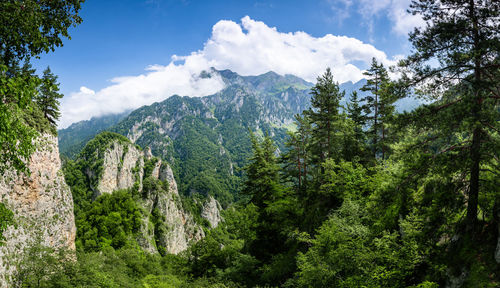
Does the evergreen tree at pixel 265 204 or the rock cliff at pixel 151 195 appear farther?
the rock cliff at pixel 151 195

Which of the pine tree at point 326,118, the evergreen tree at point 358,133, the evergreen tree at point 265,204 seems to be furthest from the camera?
the evergreen tree at point 265,204

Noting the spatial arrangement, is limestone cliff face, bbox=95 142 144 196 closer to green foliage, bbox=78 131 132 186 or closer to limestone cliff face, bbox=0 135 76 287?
green foliage, bbox=78 131 132 186

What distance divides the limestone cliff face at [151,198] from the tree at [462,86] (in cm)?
6677

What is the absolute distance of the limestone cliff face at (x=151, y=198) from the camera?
7188 centimetres

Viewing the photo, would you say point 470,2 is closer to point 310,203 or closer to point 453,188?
point 453,188

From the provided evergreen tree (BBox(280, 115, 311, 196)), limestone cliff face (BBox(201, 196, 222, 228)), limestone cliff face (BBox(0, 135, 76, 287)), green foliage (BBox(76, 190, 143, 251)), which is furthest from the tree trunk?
limestone cliff face (BBox(201, 196, 222, 228))

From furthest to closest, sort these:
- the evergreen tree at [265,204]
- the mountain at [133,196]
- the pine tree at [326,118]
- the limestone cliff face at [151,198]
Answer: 1. the limestone cliff face at [151,198]
2. the mountain at [133,196]
3. the evergreen tree at [265,204]
4. the pine tree at [326,118]

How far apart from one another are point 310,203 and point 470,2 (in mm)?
15061

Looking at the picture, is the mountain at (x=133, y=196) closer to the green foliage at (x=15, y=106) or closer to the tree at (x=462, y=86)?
the green foliage at (x=15, y=106)

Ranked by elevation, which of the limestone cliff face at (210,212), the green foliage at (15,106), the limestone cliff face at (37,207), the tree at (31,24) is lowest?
the limestone cliff face at (210,212)

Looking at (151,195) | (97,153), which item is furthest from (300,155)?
(97,153)

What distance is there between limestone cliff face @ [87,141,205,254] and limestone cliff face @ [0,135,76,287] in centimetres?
3050

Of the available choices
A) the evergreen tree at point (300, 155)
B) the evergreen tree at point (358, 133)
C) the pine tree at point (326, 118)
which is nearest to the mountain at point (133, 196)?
the evergreen tree at point (300, 155)

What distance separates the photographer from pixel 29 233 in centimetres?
2517
